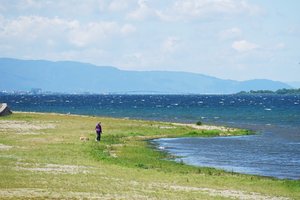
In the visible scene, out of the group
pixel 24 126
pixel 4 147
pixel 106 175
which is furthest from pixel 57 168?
pixel 24 126

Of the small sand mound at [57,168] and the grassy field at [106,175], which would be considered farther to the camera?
the small sand mound at [57,168]

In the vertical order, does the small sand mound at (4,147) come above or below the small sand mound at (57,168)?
above

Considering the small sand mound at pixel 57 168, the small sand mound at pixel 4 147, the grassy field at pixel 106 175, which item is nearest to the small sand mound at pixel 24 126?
the grassy field at pixel 106 175

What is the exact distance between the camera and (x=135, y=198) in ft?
93.9

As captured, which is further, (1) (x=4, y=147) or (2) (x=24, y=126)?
(2) (x=24, y=126)

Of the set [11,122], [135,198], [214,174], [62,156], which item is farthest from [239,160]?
[11,122]

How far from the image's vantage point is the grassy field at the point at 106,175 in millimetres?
30344

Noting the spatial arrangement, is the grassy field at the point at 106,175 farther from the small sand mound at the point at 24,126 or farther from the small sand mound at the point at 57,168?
the small sand mound at the point at 24,126

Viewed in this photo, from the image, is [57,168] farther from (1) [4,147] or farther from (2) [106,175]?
(1) [4,147]

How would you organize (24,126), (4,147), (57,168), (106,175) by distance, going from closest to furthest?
(106,175)
(57,168)
(4,147)
(24,126)

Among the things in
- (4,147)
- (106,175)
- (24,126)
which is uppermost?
(24,126)

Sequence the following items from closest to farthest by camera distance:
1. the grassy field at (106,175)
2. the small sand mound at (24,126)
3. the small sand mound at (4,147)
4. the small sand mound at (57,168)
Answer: the grassy field at (106,175) → the small sand mound at (57,168) → the small sand mound at (4,147) → the small sand mound at (24,126)

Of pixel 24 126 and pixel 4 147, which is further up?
pixel 24 126

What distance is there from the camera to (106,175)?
121 feet
